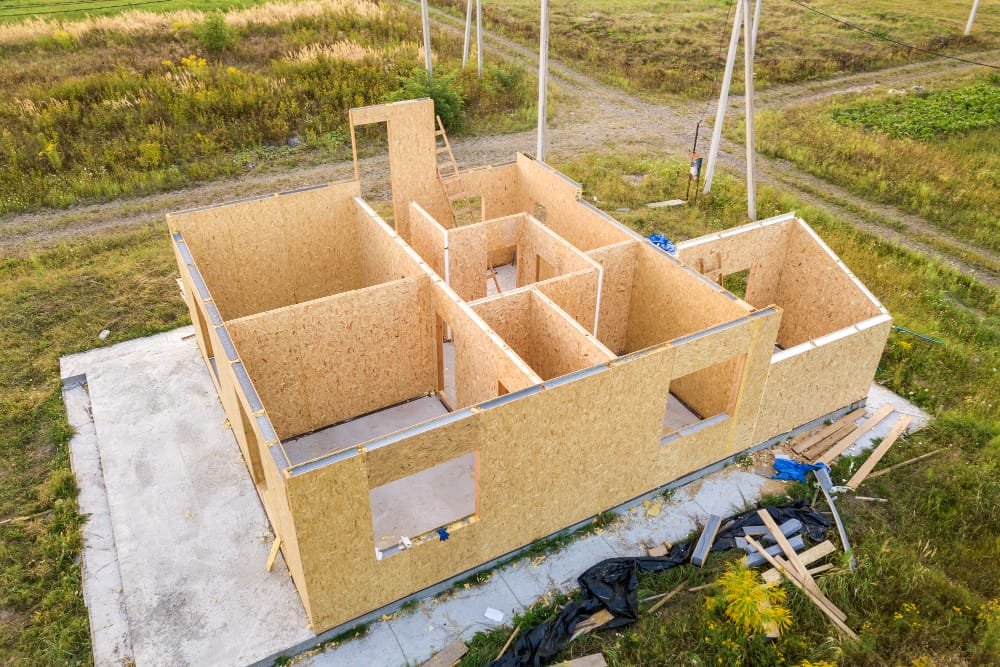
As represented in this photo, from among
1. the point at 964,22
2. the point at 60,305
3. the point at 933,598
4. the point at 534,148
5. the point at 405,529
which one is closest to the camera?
the point at 933,598

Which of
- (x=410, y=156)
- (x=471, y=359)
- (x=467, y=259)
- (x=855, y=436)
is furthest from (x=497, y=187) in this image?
(x=855, y=436)

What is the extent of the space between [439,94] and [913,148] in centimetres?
1596

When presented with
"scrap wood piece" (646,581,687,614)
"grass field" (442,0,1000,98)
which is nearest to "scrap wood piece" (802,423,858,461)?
"scrap wood piece" (646,581,687,614)

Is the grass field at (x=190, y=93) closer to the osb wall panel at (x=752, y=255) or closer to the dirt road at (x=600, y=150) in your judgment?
the dirt road at (x=600, y=150)

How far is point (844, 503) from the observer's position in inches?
379

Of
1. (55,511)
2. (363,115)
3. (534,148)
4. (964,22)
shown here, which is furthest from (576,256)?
(964,22)

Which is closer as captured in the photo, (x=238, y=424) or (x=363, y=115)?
(x=238, y=424)

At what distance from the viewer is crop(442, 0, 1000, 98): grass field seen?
3044cm

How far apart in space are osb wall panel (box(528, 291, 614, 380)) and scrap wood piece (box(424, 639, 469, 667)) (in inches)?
150

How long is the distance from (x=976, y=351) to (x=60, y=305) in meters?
18.4

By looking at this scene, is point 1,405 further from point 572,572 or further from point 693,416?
point 693,416

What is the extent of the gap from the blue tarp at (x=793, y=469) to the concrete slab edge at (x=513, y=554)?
52 centimetres

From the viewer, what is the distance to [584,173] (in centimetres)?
2038

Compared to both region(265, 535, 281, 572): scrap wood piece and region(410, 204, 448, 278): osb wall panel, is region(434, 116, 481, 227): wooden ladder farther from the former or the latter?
region(265, 535, 281, 572): scrap wood piece
